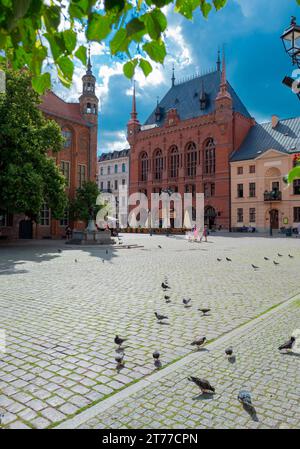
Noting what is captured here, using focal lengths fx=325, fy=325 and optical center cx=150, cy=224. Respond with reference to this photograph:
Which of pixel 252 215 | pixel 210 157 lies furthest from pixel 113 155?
pixel 252 215

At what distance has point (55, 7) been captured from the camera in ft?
6.68

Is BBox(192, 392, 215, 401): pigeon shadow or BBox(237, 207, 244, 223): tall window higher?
BBox(237, 207, 244, 223): tall window

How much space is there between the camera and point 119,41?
6.80 ft

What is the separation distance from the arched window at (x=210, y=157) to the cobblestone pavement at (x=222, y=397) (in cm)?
5287

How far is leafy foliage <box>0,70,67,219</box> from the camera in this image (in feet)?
67.7

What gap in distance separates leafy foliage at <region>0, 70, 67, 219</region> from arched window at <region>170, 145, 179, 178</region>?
37547 millimetres

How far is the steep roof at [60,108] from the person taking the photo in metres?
37.8

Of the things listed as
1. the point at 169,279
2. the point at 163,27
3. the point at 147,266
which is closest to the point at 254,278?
the point at 169,279

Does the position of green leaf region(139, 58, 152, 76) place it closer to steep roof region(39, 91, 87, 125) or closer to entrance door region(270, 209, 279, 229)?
steep roof region(39, 91, 87, 125)

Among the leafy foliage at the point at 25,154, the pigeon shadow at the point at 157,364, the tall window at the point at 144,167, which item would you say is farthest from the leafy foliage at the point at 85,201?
the pigeon shadow at the point at 157,364

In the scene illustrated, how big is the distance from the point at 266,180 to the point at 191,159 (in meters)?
14.8

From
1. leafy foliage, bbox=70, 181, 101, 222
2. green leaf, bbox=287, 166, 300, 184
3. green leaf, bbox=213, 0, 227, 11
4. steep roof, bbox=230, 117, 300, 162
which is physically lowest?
green leaf, bbox=287, 166, 300, 184

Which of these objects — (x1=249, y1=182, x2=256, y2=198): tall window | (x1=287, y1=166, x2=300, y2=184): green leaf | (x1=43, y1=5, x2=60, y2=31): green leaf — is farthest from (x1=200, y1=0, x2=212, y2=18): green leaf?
(x1=249, y1=182, x2=256, y2=198): tall window

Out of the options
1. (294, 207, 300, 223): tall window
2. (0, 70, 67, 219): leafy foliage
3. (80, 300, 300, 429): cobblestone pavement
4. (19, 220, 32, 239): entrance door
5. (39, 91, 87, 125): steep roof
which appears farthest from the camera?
(294, 207, 300, 223): tall window
